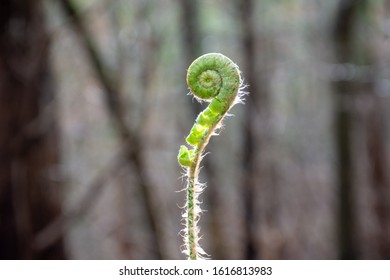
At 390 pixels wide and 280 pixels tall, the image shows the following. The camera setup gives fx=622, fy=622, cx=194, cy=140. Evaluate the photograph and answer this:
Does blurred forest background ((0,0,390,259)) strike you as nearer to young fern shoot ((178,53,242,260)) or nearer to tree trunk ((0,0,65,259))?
tree trunk ((0,0,65,259))

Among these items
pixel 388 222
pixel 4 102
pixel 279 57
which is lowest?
pixel 388 222

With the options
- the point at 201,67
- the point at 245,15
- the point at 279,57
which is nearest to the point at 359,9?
the point at 245,15

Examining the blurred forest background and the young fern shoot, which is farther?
the blurred forest background

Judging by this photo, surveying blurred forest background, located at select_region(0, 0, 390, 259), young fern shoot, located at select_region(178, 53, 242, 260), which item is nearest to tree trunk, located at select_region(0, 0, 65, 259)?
blurred forest background, located at select_region(0, 0, 390, 259)

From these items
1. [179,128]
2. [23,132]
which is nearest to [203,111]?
[23,132]

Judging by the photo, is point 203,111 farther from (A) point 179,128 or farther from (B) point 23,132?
(A) point 179,128
